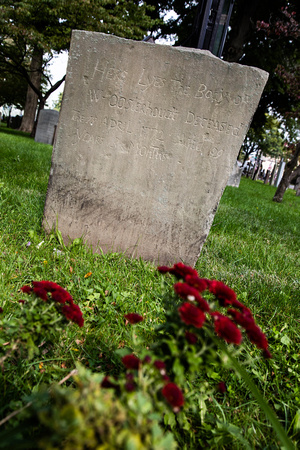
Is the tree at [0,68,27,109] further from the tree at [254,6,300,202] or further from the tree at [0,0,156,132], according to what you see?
the tree at [254,6,300,202]

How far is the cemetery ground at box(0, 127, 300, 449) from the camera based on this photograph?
1.32 meters

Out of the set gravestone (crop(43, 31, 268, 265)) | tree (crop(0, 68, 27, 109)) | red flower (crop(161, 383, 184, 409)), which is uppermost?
tree (crop(0, 68, 27, 109))

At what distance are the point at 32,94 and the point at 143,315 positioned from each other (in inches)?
886

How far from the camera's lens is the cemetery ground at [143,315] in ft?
4.33

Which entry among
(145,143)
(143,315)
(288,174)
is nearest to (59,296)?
(143,315)

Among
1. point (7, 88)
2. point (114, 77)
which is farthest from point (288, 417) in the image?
point (7, 88)

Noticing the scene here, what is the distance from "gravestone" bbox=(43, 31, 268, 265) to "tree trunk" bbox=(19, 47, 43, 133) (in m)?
18.3

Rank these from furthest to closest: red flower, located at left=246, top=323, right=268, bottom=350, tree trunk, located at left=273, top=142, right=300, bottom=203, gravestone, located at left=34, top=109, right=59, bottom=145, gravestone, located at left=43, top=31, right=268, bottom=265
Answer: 1. gravestone, located at left=34, top=109, right=59, bottom=145
2. tree trunk, located at left=273, top=142, right=300, bottom=203
3. gravestone, located at left=43, top=31, right=268, bottom=265
4. red flower, located at left=246, top=323, right=268, bottom=350

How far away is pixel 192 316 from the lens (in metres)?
0.91

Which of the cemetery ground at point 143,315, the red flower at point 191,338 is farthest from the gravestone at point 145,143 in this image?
the red flower at point 191,338

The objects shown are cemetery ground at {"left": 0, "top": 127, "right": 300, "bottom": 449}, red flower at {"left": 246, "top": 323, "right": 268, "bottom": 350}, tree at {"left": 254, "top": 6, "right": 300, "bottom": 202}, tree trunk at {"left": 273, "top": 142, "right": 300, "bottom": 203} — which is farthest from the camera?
tree trunk at {"left": 273, "top": 142, "right": 300, "bottom": 203}

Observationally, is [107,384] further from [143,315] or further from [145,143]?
[145,143]

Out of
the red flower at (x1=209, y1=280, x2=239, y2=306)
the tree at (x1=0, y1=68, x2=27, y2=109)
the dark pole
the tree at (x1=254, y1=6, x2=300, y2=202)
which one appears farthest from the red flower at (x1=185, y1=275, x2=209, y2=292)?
the tree at (x1=0, y1=68, x2=27, y2=109)

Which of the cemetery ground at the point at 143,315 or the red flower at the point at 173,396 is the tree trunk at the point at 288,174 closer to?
the cemetery ground at the point at 143,315
